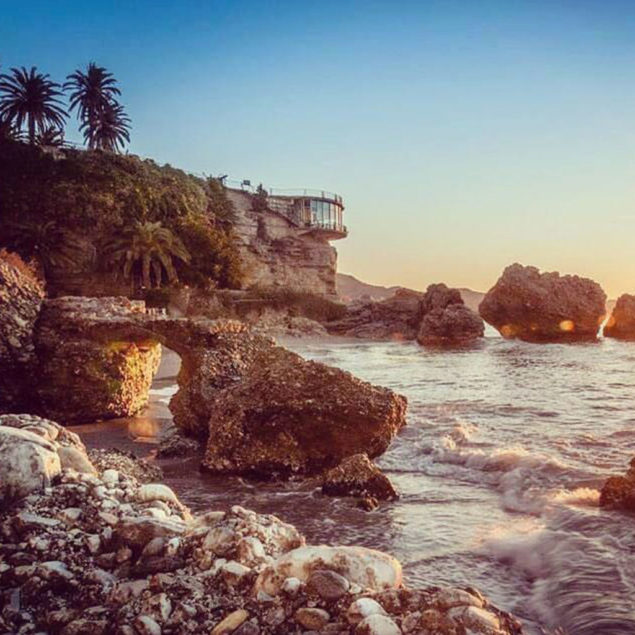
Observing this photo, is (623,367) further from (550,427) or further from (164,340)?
(164,340)

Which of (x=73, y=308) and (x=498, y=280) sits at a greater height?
(x=498, y=280)

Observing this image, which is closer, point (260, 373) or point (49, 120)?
point (260, 373)

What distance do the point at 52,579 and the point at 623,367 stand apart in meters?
31.4

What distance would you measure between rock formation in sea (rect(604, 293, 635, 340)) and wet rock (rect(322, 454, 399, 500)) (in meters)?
58.0

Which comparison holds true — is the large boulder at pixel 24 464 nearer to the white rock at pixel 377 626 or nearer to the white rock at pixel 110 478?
the white rock at pixel 110 478

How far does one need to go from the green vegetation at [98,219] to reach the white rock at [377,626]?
4127 centimetres

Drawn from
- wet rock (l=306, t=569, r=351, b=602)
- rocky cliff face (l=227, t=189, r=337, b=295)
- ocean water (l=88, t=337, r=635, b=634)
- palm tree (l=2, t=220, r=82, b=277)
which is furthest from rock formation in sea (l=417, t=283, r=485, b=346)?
wet rock (l=306, t=569, r=351, b=602)

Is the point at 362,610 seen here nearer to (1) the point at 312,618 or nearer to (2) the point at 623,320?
(1) the point at 312,618

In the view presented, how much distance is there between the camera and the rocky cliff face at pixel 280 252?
2547 inches

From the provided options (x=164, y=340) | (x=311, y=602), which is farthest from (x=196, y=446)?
(x=311, y=602)

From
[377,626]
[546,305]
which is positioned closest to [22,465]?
[377,626]

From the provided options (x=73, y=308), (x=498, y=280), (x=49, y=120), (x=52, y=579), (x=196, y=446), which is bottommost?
(x=196, y=446)

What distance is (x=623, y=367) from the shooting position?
2988cm

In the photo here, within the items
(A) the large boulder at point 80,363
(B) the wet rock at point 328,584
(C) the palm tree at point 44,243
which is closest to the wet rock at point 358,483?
(B) the wet rock at point 328,584
